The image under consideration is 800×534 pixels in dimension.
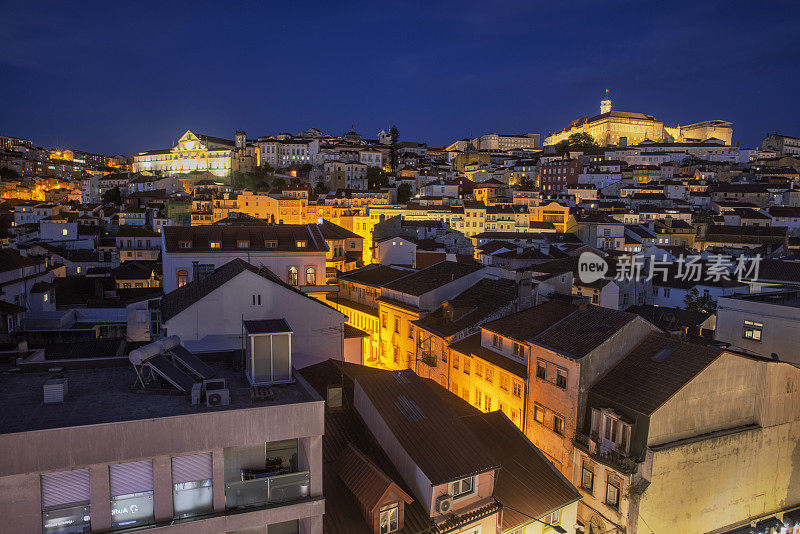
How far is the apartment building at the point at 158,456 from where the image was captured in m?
7.54

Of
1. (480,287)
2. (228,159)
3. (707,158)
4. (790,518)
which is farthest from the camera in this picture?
(707,158)

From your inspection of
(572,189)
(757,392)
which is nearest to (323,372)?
(757,392)

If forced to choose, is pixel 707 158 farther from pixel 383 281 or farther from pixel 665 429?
pixel 665 429

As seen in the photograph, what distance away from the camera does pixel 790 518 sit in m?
19.2

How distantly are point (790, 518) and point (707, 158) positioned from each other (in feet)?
435

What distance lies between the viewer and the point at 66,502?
779 cm

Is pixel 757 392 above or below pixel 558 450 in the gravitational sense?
above

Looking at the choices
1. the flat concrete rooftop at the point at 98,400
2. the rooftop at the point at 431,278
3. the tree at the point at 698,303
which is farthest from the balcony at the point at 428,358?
the tree at the point at 698,303

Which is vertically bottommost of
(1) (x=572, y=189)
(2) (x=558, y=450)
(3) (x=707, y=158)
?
(2) (x=558, y=450)

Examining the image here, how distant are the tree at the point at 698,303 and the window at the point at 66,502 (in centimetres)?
4665

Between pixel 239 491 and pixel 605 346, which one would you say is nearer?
pixel 239 491

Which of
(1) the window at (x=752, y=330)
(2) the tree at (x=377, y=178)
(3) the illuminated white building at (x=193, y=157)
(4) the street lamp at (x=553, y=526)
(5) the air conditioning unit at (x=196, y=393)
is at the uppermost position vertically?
(3) the illuminated white building at (x=193, y=157)

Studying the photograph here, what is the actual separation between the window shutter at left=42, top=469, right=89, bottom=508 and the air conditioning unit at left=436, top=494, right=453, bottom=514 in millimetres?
7087

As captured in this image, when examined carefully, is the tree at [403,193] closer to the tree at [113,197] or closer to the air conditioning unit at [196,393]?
the tree at [113,197]
